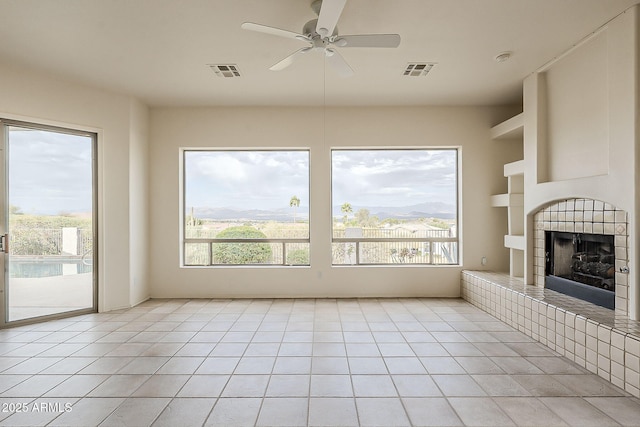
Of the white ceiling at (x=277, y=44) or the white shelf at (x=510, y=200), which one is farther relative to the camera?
the white shelf at (x=510, y=200)

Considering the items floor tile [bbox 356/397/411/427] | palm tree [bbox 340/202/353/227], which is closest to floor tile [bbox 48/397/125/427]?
floor tile [bbox 356/397/411/427]

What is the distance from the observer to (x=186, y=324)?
3928mm

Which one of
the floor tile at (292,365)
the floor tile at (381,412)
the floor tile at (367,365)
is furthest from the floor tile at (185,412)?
the floor tile at (367,365)

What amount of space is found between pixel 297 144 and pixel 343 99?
0.95 m

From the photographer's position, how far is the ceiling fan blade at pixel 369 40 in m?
→ 2.63

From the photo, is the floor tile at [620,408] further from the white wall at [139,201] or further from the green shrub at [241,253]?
the white wall at [139,201]

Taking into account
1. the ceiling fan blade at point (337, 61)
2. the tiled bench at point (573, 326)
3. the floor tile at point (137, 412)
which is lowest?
the floor tile at point (137, 412)

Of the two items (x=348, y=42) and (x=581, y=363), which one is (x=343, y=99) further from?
(x=581, y=363)

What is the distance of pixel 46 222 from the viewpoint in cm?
412

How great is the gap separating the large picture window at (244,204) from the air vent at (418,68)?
1.99 meters

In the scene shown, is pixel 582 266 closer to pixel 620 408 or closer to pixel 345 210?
pixel 620 408

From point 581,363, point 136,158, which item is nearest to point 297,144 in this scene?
point 136,158

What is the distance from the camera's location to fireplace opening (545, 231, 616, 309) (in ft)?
10.2

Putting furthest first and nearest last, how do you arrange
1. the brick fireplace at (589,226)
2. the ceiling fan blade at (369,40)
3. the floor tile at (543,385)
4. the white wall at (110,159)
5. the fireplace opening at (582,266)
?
the white wall at (110,159) → the fireplace opening at (582,266) → the brick fireplace at (589,226) → the ceiling fan blade at (369,40) → the floor tile at (543,385)
